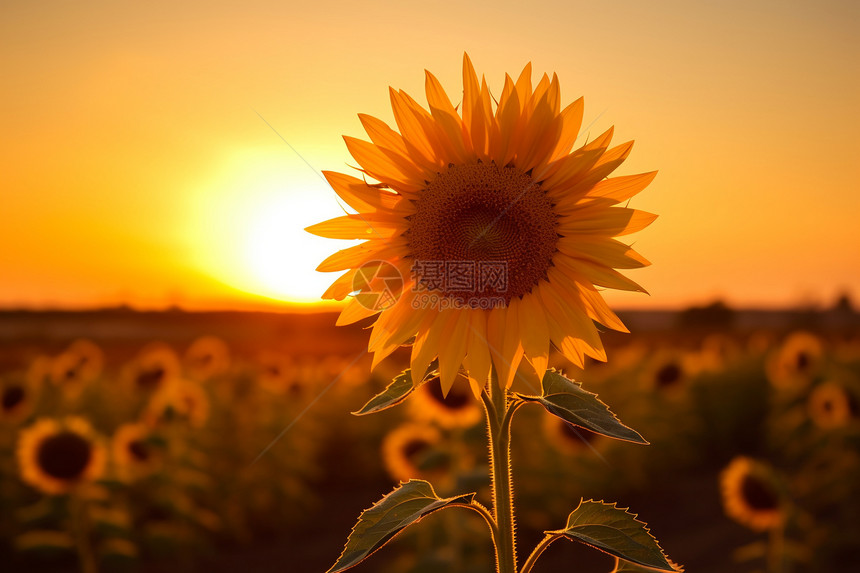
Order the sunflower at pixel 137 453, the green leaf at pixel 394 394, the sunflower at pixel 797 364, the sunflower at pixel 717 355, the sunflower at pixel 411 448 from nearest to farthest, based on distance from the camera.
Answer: the green leaf at pixel 394 394, the sunflower at pixel 411 448, the sunflower at pixel 137 453, the sunflower at pixel 797 364, the sunflower at pixel 717 355

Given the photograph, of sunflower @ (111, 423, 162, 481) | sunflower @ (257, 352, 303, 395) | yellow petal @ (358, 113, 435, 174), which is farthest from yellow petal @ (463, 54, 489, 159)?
sunflower @ (257, 352, 303, 395)

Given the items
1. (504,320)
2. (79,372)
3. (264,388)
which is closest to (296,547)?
(264,388)

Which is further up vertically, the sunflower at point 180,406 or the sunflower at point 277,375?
the sunflower at point 277,375

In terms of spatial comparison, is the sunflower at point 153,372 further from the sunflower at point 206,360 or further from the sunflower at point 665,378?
the sunflower at point 665,378

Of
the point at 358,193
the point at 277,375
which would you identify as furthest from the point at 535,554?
the point at 277,375

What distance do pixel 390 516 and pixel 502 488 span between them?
24 cm

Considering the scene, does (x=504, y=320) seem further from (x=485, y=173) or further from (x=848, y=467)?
(x=848, y=467)

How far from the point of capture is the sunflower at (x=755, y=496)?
215 inches

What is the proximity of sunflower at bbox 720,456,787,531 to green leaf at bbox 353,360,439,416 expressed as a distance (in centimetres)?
489

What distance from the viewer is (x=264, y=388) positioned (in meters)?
8.95

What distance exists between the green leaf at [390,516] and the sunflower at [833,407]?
6.80 metres

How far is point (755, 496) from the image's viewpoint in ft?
18.3

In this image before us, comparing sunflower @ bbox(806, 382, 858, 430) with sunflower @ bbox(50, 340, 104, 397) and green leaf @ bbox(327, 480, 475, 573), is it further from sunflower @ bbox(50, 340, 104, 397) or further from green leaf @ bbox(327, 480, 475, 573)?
sunflower @ bbox(50, 340, 104, 397)

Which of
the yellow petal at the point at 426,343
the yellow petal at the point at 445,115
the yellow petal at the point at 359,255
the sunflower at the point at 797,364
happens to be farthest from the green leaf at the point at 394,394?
the sunflower at the point at 797,364
